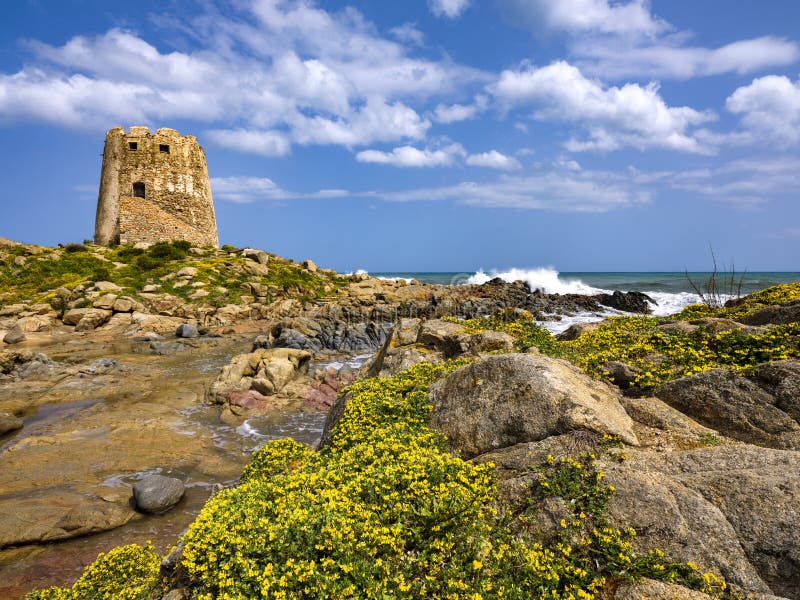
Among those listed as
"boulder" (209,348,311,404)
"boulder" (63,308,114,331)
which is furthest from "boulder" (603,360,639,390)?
"boulder" (63,308,114,331)

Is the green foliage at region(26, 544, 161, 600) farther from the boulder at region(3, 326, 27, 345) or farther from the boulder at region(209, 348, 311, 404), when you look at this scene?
the boulder at region(3, 326, 27, 345)

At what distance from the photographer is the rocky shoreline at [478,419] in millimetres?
5555

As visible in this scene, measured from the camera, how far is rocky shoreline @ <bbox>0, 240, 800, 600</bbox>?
18.2 feet

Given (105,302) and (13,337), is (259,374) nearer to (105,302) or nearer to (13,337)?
(13,337)

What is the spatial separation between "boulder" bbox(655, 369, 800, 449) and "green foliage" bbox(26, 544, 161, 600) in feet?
31.5

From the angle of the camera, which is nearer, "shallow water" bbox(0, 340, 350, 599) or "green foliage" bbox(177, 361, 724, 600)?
"green foliage" bbox(177, 361, 724, 600)

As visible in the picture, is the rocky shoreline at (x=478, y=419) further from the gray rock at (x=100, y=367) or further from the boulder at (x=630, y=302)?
the boulder at (x=630, y=302)

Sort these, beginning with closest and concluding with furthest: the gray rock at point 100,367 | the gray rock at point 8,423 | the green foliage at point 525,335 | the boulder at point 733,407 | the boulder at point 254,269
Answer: the boulder at point 733,407
the green foliage at point 525,335
the gray rock at point 8,423
the gray rock at point 100,367
the boulder at point 254,269

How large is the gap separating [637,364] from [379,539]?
290 inches

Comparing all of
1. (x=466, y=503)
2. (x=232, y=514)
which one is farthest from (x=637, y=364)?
(x=232, y=514)

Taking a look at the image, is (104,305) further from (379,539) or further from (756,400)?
(756,400)

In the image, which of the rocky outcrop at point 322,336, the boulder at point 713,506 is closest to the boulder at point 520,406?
the boulder at point 713,506

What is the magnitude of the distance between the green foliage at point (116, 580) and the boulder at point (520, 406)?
5.61 metres

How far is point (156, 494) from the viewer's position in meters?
11.2
